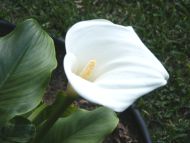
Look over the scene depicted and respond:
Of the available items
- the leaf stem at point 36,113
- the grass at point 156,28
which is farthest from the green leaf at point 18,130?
the grass at point 156,28

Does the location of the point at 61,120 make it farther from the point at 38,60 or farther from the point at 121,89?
the point at 121,89

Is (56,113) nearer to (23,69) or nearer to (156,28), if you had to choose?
(23,69)

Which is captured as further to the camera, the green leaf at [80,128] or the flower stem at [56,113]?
the green leaf at [80,128]

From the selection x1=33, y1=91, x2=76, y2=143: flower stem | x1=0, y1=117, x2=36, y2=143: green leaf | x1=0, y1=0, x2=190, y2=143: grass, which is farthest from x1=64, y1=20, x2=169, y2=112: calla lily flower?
x1=0, y1=0, x2=190, y2=143: grass

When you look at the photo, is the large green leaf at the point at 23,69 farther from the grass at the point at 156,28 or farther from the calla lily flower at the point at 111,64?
the grass at the point at 156,28

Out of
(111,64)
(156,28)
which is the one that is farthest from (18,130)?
(156,28)

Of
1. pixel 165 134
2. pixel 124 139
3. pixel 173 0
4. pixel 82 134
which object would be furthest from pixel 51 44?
pixel 173 0
